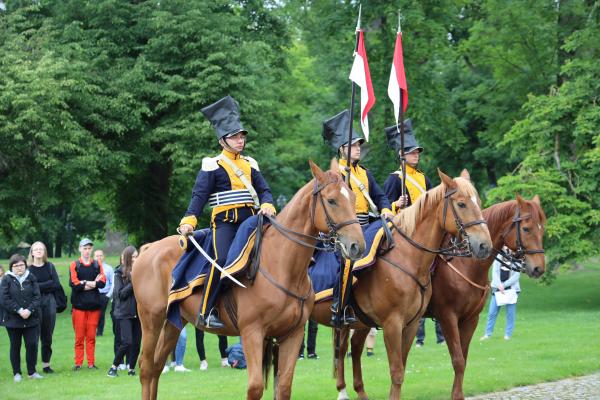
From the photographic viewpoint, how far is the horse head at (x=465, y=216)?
10.8m

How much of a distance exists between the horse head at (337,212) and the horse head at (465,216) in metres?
1.92

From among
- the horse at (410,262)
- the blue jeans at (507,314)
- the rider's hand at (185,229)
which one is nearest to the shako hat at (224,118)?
the rider's hand at (185,229)

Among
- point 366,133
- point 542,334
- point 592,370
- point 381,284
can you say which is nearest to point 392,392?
point 381,284

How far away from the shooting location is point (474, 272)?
12312mm

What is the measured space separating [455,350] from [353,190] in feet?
7.91

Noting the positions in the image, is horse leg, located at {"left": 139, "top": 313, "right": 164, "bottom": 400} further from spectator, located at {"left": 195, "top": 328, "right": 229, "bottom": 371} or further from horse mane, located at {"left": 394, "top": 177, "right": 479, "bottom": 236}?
spectator, located at {"left": 195, "top": 328, "right": 229, "bottom": 371}

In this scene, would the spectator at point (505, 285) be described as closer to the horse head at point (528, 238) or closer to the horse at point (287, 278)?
the horse head at point (528, 238)

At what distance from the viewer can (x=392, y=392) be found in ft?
35.9

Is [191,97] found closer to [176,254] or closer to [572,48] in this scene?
[572,48]

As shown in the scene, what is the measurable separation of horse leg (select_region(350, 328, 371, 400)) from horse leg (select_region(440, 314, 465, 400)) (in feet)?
4.27

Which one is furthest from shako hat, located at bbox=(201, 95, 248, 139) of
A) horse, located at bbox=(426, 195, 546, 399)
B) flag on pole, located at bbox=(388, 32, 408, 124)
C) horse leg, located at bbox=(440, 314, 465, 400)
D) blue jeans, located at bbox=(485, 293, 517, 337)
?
blue jeans, located at bbox=(485, 293, 517, 337)

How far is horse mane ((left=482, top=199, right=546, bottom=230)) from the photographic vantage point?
40.7 feet

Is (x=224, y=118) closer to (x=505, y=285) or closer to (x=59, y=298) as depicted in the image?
(x=59, y=298)

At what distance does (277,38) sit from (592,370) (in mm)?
23471
